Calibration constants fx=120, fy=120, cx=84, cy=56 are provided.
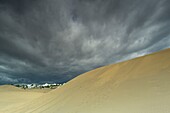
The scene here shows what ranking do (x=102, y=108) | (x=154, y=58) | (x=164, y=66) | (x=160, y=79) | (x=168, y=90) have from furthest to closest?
(x=154, y=58) → (x=164, y=66) → (x=160, y=79) → (x=102, y=108) → (x=168, y=90)

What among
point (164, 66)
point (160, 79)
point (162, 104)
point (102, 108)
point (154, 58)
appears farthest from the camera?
point (154, 58)

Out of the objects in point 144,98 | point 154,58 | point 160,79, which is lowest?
point 144,98

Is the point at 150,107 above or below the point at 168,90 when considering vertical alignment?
below

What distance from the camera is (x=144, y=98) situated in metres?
5.04

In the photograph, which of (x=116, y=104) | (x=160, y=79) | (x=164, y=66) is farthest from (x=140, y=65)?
(x=116, y=104)

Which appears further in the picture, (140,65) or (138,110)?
(140,65)

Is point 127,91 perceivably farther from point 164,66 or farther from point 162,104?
point 164,66

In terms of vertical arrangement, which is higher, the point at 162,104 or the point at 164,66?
the point at 164,66

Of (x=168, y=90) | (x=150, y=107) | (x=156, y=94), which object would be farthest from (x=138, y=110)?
(x=168, y=90)

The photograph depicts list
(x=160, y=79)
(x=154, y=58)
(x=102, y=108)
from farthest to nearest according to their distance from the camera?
(x=154, y=58), (x=160, y=79), (x=102, y=108)

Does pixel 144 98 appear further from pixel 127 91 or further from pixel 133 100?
pixel 127 91

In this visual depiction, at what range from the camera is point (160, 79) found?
604 cm

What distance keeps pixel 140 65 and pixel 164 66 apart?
162 cm

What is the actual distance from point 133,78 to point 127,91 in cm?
142
